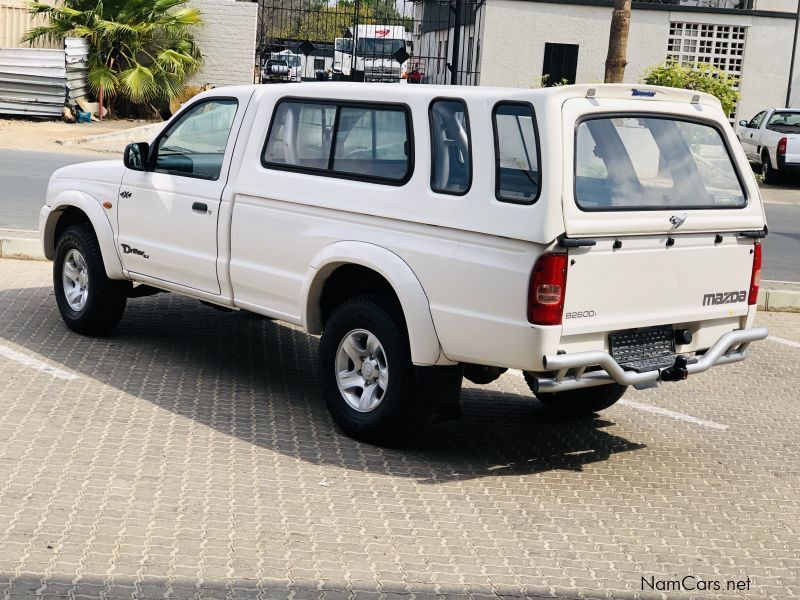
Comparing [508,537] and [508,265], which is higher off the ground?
[508,265]

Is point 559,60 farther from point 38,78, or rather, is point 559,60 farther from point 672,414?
point 672,414

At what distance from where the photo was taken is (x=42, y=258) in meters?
11.3

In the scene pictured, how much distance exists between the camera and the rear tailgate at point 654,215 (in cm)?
569

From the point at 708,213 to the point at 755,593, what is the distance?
2.18m

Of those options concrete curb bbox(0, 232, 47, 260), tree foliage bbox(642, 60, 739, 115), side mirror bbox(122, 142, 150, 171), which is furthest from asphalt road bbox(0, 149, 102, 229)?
tree foliage bbox(642, 60, 739, 115)

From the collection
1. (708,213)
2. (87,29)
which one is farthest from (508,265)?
(87,29)

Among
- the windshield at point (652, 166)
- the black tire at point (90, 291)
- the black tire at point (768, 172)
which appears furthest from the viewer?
the black tire at point (768, 172)

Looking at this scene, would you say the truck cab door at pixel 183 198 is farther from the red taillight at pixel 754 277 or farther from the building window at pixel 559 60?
the building window at pixel 559 60

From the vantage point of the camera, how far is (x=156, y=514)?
5.21m

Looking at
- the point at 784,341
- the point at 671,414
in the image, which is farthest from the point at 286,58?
the point at 671,414

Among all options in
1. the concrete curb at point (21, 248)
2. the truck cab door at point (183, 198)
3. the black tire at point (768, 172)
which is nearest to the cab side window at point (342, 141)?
the truck cab door at point (183, 198)

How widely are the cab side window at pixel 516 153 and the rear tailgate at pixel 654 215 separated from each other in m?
0.17

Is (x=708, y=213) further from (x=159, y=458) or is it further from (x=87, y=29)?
(x=87, y=29)

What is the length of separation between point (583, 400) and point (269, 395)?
200cm
